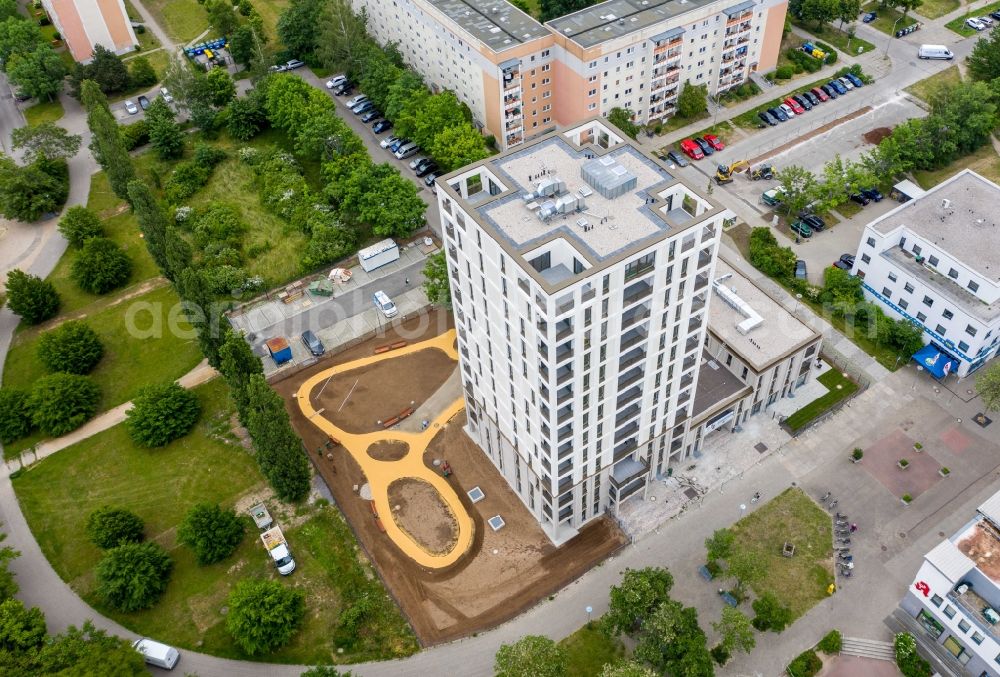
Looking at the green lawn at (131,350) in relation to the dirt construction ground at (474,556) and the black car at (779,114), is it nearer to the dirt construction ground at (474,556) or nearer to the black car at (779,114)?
the dirt construction ground at (474,556)

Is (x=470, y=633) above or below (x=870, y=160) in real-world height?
below

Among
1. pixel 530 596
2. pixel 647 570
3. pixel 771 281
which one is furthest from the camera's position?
pixel 771 281

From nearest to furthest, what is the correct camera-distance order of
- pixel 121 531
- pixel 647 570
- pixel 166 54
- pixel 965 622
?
1. pixel 965 622
2. pixel 647 570
3. pixel 121 531
4. pixel 166 54

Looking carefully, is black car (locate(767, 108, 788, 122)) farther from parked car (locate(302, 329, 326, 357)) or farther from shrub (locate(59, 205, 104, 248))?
shrub (locate(59, 205, 104, 248))

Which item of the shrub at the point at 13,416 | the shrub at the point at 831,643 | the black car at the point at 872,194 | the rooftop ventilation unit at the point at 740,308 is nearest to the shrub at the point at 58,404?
the shrub at the point at 13,416

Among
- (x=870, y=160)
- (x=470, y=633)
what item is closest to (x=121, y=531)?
(x=470, y=633)

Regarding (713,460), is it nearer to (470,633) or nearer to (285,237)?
(470,633)

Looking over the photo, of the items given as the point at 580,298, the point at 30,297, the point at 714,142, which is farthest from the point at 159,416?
the point at 714,142
